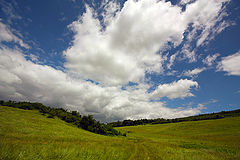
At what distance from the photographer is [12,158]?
7.03 m

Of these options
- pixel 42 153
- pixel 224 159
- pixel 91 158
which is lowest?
pixel 224 159

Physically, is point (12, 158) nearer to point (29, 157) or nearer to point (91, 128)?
point (29, 157)

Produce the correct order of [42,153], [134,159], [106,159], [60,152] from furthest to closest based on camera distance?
[134,159], [106,159], [60,152], [42,153]

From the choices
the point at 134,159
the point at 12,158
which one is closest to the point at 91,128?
the point at 134,159

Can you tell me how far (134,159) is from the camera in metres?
11.9

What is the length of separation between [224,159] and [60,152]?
1700 cm

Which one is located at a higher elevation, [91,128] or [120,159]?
[120,159]

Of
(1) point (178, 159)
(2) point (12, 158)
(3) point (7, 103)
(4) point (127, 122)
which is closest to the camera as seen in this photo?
(2) point (12, 158)

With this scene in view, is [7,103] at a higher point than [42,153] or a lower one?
higher

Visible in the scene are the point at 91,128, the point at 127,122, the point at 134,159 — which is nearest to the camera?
the point at 134,159

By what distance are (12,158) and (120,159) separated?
8216 millimetres

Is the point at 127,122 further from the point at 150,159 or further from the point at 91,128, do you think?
the point at 150,159

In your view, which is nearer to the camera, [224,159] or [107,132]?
[224,159]

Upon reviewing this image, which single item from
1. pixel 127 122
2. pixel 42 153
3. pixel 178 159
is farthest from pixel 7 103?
pixel 127 122
